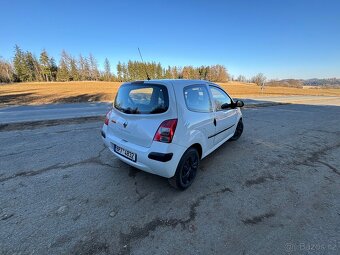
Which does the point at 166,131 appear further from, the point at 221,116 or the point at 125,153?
the point at 221,116

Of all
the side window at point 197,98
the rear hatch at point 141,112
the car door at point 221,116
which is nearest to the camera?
the rear hatch at point 141,112

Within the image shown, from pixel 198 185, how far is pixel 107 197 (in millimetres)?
1461

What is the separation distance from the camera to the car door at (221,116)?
3855mm

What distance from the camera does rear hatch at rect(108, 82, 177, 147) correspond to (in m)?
2.81

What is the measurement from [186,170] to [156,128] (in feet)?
3.04

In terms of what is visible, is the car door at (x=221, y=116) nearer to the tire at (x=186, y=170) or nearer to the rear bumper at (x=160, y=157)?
the tire at (x=186, y=170)

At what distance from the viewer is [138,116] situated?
2.98 metres

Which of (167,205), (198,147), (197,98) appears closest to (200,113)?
(197,98)

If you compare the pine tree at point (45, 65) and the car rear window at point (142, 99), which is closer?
the car rear window at point (142, 99)

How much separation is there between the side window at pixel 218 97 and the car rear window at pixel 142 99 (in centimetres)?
136

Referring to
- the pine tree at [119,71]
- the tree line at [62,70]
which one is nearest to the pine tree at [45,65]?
the tree line at [62,70]

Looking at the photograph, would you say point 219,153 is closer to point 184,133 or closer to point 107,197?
point 184,133

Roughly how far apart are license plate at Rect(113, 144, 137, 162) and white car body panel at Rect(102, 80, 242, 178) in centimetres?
5

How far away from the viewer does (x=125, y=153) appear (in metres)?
3.13
